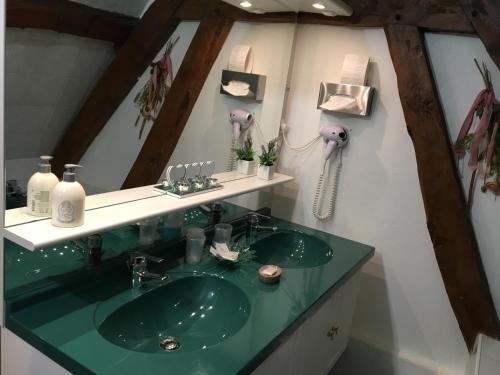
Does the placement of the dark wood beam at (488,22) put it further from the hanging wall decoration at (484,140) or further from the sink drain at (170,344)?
the sink drain at (170,344)

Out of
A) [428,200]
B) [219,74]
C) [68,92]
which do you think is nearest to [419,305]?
[428,200]

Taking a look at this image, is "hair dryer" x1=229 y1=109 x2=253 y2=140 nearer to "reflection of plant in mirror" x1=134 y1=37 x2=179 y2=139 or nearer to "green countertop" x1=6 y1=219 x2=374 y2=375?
"reflection of plant in mirror" x1=134 y1=37 x2=179 y2=139

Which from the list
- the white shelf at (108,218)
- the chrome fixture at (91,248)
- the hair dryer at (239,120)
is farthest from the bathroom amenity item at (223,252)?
the hair dryer at (239,120)

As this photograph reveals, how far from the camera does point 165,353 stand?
43.2 inches

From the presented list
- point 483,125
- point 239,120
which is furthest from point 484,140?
point 239,120

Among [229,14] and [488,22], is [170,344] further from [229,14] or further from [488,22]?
[488,22]

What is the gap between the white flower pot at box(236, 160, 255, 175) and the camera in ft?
6.24

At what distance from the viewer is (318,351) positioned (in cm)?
158

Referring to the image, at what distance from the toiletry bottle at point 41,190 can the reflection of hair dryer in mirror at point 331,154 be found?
121 cm

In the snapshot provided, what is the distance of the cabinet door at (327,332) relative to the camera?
1449 millimetres

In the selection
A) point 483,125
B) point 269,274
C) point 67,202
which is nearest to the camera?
point 67,202

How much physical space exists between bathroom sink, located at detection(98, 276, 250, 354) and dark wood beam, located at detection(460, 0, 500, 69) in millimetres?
1271

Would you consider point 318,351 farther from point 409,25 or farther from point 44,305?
point 409,25

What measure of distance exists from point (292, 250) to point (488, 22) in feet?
3.93
